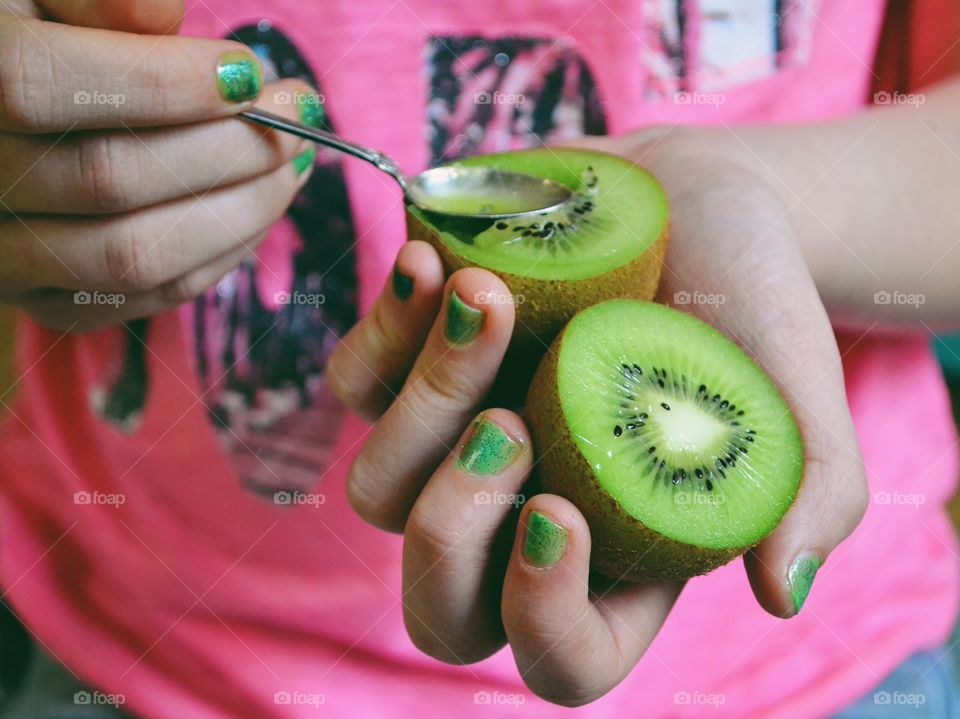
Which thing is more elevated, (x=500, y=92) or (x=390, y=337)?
(x=500, y=92)

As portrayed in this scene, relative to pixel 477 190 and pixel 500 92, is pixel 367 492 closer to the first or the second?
pixel 477 190

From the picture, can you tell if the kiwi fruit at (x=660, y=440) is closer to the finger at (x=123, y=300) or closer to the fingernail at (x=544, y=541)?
the fingernail at (x=544, y=541)

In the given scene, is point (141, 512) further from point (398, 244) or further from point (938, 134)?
point (938, 134)

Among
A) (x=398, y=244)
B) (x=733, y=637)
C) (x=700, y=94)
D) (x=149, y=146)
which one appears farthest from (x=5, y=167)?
(x=733, y=637)
